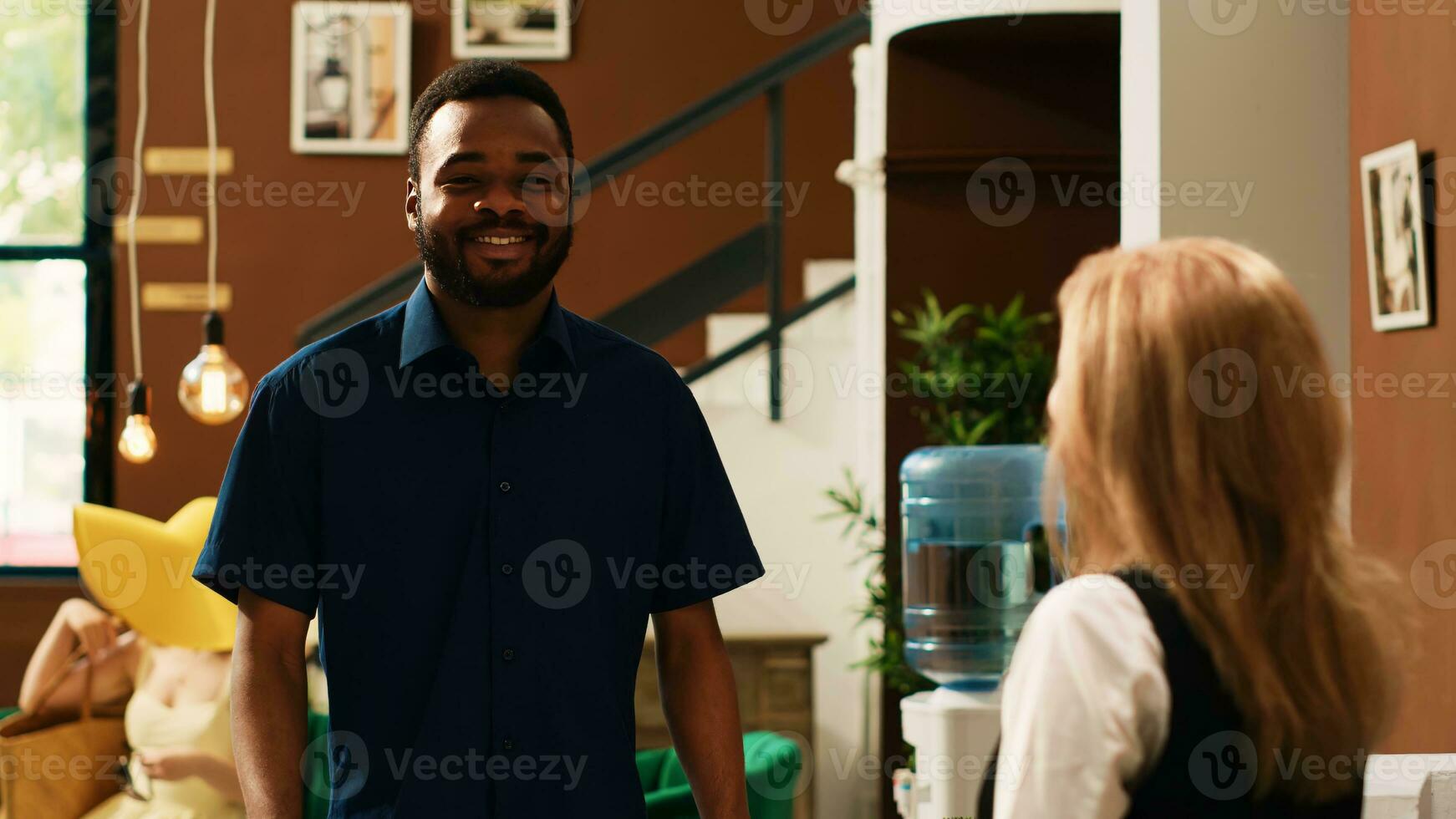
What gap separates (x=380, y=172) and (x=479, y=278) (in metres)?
4.56

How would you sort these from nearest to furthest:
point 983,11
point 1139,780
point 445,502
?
point 1139,780
point 445,502
point 983,11

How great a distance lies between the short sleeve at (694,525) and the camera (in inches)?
57.4

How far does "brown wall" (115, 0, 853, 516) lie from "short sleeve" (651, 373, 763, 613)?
4.24 metres

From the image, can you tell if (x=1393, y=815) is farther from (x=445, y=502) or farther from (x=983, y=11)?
(x=983, y=11)

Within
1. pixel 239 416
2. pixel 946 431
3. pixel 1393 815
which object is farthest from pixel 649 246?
pixel 1393 815

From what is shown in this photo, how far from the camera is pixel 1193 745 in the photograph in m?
0.94

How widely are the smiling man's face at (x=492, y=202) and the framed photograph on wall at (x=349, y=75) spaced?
4473 millimetres

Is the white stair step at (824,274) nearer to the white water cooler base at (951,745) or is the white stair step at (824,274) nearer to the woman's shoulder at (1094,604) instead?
the white water cooler base at (951,745)

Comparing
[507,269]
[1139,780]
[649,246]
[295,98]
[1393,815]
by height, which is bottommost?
[1393,815]

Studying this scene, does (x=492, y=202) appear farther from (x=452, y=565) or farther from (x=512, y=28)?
(x=512, y=28)

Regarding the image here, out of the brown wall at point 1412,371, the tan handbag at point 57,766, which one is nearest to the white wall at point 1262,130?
the brown wall at point 1412,371

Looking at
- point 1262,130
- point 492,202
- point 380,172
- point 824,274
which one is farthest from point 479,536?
point 380,172

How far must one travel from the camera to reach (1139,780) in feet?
3.11

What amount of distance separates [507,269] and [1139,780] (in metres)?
0.78
